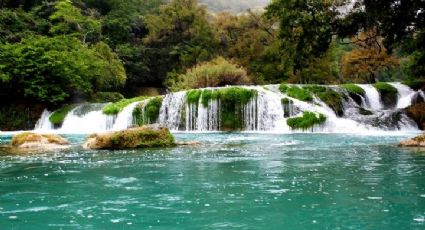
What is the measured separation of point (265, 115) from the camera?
3047 cm

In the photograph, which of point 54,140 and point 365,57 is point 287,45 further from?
point 365,57

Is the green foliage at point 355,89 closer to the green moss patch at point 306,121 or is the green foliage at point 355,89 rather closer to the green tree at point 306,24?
the green moss patch at point 306,121

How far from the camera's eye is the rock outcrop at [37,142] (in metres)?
18.8

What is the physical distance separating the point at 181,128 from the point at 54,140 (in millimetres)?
12474

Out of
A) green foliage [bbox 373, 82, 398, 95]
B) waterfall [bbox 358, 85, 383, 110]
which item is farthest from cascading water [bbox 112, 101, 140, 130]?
green foliage [bbox 373, 82, 398, 95]

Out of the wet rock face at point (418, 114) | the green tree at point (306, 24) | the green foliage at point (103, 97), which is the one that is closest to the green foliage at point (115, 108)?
the green foliage at point (103, 97)

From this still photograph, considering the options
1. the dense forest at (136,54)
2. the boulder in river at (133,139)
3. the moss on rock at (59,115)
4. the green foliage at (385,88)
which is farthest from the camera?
the dense forest at (136,54)

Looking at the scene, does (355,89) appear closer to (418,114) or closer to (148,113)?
(418,114)

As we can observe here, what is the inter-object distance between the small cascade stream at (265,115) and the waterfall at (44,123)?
2370 millimetres

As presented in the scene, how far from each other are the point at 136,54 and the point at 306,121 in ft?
91.6

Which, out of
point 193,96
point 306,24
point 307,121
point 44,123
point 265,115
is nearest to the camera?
point 306,24

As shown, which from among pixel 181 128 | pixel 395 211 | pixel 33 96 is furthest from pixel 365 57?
pixel 395 211

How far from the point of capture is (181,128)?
31.5 metres

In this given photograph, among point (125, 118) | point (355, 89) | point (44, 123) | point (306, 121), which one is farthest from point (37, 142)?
point (355, 89)
